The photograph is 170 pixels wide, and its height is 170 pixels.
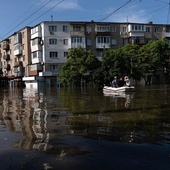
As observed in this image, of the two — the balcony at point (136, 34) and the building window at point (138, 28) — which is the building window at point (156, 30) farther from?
the balcony at point (136, 34)

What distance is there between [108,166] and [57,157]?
1149 mm

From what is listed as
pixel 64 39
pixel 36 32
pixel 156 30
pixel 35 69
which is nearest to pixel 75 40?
pixel 64 39

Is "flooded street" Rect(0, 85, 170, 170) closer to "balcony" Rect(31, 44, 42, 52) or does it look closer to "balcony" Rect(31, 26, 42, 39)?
"balcony" Rect(31, 44, 42, 52)

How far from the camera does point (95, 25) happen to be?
7344cm

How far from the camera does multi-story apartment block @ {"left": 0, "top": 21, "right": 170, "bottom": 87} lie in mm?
70875

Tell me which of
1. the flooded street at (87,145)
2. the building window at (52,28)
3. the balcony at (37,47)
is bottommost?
the flooded street at (87,145)

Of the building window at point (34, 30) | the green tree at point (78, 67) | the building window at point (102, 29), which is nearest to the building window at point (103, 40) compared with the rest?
the building window at point (102, 29)

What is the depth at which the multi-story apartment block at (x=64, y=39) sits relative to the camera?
7088 cm

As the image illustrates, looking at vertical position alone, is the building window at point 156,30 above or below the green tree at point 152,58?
above

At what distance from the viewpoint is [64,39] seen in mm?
71438

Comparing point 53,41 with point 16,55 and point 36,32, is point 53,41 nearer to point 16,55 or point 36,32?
point 36,32

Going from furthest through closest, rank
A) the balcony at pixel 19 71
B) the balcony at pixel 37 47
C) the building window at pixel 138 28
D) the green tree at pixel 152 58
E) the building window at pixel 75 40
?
the balcony at pixel 19 71 < the building window at pixel 138 28 < the balcony at pixel 37 47 < the building window at pixel 75 40 < the green tree at pixel 152 58

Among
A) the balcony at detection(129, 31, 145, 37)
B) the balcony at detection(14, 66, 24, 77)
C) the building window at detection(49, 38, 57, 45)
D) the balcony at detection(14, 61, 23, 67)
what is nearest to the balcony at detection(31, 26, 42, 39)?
the building window at detection(49, 38, 57, 45)

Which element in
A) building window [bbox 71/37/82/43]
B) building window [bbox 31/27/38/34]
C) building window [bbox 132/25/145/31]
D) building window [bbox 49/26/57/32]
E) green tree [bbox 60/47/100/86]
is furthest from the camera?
building window [bbox 132/25/145/31]
